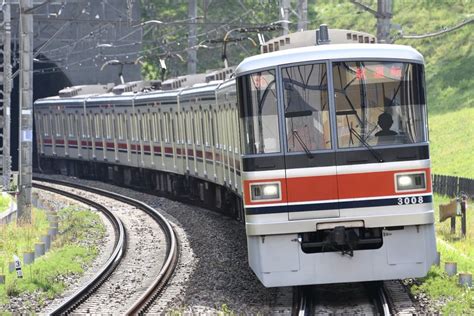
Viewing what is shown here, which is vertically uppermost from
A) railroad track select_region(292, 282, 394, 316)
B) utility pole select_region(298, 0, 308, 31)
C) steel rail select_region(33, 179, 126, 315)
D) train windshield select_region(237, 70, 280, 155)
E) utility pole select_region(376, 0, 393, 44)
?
utility pole select_region(298, 0, 308, 31)

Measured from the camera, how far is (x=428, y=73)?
173 ft

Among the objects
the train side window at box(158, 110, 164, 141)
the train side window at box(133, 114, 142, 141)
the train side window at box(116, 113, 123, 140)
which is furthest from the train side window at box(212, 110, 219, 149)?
the train side window at box(116, 113, 123, 140)

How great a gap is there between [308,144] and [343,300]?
1.72m

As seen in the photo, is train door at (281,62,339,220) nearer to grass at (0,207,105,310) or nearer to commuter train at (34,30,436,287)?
commuter train at (34,30,436,287)

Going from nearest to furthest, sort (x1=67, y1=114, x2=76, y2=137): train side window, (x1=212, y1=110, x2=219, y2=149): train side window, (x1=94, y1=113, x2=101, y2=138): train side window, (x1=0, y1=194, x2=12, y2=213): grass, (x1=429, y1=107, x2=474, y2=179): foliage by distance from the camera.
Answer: (x1=212, y1=110, x2=219, y2=149): train side window → (x1=0, y1=194, x2=12, y2=213): grass → (x1=429, y1=107, x2=474, y2=179): foliage → (x1=94, y1=113, x2=101, y2=138): train side window → (x1=67, y1=114, x2=76, y2=137): train side window

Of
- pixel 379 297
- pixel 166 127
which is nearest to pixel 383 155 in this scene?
pixel 379 297

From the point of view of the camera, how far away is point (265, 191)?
1352cm

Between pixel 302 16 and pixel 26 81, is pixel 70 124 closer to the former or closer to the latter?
pixel 302 16

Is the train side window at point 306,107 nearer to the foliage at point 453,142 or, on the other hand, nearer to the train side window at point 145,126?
the train side window at point 145,126

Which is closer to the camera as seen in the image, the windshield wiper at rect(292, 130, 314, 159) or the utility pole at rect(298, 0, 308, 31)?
the windshield wiper at rect(292, 130, 314, 159)

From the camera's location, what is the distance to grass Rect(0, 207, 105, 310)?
53.5 feet

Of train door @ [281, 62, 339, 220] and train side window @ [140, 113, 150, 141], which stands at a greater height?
train side window @ [140, 113, 150, 141]

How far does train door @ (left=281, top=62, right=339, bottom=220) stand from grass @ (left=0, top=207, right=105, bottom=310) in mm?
4024

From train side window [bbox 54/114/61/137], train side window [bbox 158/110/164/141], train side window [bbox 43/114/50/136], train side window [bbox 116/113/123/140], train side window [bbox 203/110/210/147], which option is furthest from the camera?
train side window [bbox 43/114/50/136]
